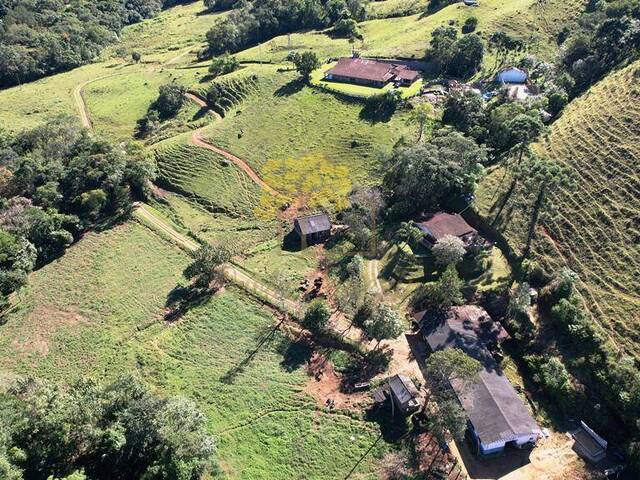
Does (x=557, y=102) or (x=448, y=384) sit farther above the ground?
(x=557, y=102)

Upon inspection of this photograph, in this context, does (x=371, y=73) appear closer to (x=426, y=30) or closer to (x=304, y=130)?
(x=304, y=130)

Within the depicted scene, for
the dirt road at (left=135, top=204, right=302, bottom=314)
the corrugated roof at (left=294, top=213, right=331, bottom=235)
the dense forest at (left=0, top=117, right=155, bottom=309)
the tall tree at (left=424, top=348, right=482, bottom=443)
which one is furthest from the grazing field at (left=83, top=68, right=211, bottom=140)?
the tall tree at (left=424, top=348, right=482, bottom=443)

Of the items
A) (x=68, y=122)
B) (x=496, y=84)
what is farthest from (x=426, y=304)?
(x=68, y=122)

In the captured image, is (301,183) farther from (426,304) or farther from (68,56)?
(68,56)

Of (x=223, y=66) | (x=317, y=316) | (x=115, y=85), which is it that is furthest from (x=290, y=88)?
(x=317, y=316)

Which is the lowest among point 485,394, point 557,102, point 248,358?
point 248,358

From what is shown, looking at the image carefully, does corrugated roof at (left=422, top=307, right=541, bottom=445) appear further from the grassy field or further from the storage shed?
the grassy field
